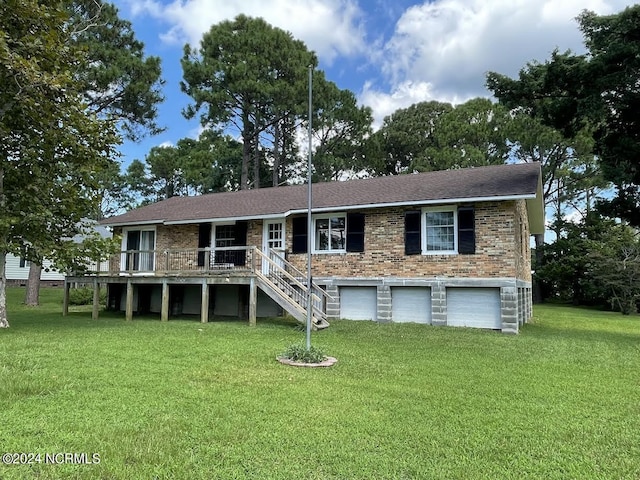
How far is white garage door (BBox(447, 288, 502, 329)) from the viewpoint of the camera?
41.4ft

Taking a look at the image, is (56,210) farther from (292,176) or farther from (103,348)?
(292,176)

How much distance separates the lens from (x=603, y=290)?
25266 millimetres

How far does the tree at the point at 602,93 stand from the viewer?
40.0ft

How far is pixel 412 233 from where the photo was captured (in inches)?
539

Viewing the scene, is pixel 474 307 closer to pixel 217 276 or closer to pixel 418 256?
pixel 418 256

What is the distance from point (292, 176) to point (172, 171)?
30.7ft

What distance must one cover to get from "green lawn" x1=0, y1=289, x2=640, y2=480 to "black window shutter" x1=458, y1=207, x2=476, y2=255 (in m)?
3.96

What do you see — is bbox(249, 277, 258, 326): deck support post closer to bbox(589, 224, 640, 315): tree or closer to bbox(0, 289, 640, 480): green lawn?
bbox(0, 289, 640, 480): green lawn

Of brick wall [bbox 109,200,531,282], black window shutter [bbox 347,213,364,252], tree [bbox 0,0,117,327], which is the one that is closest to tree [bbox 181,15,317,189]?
brick wall [bbox 109,200,531,282]

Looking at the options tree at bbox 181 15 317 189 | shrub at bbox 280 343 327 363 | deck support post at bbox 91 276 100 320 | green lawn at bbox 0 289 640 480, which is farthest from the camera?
tree at bbox 181 15 317 189

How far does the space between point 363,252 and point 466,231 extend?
127 inches

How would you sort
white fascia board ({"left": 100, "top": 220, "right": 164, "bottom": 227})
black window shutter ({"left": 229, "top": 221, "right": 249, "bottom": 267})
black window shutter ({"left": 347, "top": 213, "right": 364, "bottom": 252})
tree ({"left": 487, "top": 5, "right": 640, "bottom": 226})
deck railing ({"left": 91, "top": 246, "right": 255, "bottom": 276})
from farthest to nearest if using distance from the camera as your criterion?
white fascia board ({"left": 100, "top": 220, "right": 164, "bottom": 227})
black window shutter ({"left": 229, "top": 221, "right": 249, "bottom": 267})
deck railing ({"left": 91, "top": 246, "right": 255, "bottom": 276})
black window shutter ({"left": 347, "top": 213, "right": 364, "bottom": 252})
tree ({"left": 487, "top": 5, "right": 640, "bottom": 226})

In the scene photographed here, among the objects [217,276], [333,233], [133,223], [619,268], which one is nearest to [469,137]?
[619,268]

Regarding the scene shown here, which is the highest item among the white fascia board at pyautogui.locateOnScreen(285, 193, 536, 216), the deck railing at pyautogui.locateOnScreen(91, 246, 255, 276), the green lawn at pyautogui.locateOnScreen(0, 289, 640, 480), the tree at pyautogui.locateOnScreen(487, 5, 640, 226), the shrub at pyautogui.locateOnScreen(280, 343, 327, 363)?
the tree at pyautogui.locateOnScreen(487, 5, 640, 226)
